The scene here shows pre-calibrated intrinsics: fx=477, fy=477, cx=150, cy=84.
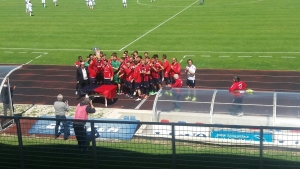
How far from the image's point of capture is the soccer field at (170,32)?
24328mm

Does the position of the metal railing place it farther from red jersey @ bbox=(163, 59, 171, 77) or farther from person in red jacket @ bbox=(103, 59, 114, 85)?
red jersey @ bbox=(163, 59, 171, 77)

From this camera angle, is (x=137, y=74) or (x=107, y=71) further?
(x=107, y=71)

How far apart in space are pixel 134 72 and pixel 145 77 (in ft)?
1.48

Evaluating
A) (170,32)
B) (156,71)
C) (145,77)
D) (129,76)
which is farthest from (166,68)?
(170,32)

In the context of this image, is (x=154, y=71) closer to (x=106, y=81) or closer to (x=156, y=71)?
(x=156, y=71)

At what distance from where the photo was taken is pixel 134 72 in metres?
17.6

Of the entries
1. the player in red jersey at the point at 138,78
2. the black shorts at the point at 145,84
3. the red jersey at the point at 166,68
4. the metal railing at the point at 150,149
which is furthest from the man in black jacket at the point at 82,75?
the metal railing at the point at 150,149

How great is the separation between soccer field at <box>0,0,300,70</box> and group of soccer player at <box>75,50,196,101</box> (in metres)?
4.80

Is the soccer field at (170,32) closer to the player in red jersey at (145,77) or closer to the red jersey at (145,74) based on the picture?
the player in red jersey at (145,77)

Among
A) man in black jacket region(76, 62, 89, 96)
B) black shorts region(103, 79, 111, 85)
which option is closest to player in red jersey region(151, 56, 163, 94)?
black shorts region(103, 79, 111, 85)

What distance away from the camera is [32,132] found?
1048cm

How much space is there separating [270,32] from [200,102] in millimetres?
18252

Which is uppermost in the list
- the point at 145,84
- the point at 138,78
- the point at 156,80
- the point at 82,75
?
the point at 82,75

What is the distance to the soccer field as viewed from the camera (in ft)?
79.8
